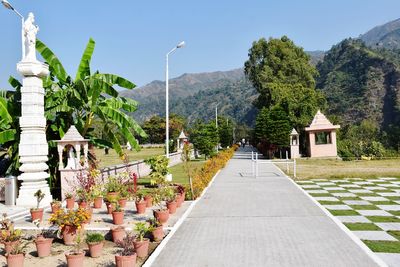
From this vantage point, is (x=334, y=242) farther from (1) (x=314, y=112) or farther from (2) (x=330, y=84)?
(2) (x=330, y=84)

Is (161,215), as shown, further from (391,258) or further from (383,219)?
(383,219)

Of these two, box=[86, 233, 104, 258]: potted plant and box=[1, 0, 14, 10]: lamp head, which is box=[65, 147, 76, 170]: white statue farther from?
box=[86, 233, 104, 258]: potted plant

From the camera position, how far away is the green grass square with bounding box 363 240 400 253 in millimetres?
8211

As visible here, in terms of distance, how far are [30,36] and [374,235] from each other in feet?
43.2

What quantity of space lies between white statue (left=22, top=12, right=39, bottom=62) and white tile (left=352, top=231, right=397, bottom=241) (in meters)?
12.6

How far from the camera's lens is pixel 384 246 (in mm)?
8484

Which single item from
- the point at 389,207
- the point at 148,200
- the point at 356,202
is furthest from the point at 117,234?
the point at 389,207

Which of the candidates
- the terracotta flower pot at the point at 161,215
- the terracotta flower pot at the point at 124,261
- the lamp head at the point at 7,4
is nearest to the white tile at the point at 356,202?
the terracotta flower pot at the point at 161,215

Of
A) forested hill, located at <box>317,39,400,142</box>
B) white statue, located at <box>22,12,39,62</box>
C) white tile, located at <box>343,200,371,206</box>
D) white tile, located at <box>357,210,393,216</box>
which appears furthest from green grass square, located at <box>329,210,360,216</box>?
forested hill, located at <box>317,39,400,142</box>

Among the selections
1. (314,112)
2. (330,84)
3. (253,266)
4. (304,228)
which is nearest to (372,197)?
(304,228)

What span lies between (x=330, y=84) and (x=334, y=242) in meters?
112

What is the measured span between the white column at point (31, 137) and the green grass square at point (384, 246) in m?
11.2

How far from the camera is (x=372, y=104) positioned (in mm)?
96625

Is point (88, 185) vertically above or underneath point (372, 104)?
underneath
